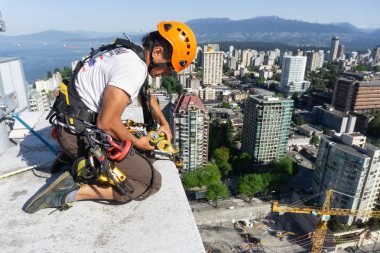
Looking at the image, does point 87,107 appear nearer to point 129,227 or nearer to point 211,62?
point 129,227

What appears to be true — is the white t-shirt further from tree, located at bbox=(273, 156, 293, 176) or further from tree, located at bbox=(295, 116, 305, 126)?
tree, located at bbox=(295, 116, 305, 126)

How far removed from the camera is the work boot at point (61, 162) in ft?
7.22

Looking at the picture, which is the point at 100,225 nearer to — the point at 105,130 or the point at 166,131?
the point at 105,130

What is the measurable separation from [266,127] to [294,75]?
28091mm

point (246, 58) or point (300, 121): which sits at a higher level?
point (246, 58)

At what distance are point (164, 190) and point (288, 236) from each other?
13185 millimetres

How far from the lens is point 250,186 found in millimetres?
14867

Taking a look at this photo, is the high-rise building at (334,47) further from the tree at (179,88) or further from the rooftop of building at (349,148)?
the rooftop of building at (349,148)

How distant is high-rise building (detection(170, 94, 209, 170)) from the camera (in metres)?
14.4

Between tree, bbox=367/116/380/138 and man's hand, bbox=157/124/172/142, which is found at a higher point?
man's hand, bbox=157/124/172/142

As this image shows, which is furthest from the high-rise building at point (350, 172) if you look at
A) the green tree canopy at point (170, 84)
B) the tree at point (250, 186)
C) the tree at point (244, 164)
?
the green tree canopy at point (170, 84)

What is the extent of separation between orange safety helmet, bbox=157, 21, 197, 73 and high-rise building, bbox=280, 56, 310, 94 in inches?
1553

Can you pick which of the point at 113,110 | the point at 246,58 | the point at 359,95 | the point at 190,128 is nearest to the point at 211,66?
the point at 359,95

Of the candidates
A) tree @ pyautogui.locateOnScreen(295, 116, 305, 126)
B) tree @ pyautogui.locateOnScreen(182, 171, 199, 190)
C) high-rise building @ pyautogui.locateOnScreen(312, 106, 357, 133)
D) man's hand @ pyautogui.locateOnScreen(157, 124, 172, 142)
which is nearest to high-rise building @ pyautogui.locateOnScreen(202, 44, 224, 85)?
tree @ pyautogui.locateOnScreen(295, 116, 305, 126)
